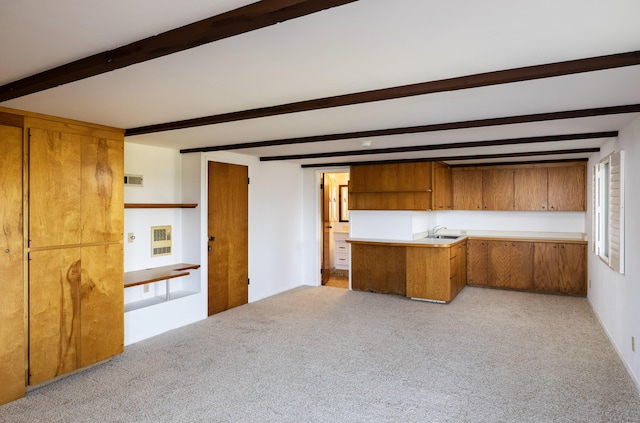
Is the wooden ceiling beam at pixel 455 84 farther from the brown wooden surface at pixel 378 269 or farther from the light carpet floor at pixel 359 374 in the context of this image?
the brown wooden surface at pixel 378 269

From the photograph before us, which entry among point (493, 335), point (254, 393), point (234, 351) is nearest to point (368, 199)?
point (493, 335)

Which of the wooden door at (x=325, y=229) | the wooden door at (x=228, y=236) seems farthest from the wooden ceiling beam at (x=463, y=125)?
the wooden door at (x=325, y=229)

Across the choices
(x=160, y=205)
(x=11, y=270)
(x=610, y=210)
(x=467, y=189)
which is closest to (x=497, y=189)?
(x=467, y=189)

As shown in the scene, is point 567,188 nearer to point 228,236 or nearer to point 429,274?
point 429,274

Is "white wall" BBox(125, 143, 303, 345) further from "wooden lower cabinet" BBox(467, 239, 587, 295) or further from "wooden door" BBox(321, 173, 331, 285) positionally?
"wooden lower cabinet" BBox(467, 239, 587, 295)

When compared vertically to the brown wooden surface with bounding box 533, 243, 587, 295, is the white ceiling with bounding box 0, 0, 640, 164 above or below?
above

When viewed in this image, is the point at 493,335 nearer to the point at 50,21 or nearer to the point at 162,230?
the point at 162,230

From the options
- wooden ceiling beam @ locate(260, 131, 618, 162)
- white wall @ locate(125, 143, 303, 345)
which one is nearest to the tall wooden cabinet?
white wall @ locate(125, 143, 303, 345)

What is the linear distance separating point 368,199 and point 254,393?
3.98 meters

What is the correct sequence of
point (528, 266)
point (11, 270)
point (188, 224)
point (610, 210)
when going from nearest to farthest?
point (11, 270) → point (610, 210) → point (188, 224) → point (528, 266)

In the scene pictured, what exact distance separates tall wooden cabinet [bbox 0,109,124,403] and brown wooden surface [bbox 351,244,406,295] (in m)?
3.75

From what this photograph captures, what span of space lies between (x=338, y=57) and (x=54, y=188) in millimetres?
2671

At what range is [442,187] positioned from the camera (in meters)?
6.48

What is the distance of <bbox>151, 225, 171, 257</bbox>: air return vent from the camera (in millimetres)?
4763
